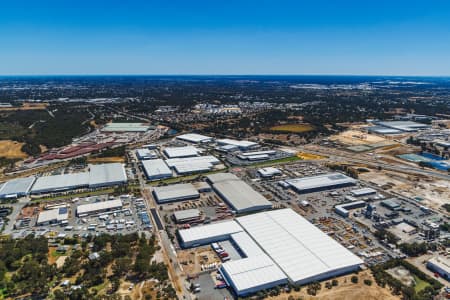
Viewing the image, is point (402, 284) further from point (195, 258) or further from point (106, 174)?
point (106, 174)

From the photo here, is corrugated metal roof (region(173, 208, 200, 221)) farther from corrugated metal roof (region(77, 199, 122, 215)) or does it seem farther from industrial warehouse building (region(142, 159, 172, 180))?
industrial warehouse building (region(142, 159, 172, 180))

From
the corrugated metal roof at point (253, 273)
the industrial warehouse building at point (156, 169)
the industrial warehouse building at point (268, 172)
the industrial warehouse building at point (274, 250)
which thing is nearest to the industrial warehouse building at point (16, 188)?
the industrial warehouse building at point (156, 169)

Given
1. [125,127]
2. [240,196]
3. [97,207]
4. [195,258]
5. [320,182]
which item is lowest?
[195,258]

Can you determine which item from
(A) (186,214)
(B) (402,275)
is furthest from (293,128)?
(B) (402,275)

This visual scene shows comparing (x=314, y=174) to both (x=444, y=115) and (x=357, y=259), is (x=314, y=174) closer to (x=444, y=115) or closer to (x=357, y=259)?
(x=357, y=259)

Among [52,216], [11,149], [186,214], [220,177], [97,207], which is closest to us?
[52,216]

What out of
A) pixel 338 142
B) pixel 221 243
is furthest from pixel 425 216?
pixel 338 142

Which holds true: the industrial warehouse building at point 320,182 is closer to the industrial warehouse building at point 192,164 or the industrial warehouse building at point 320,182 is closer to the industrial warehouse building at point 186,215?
the industrial warehouse building at point 192,164
